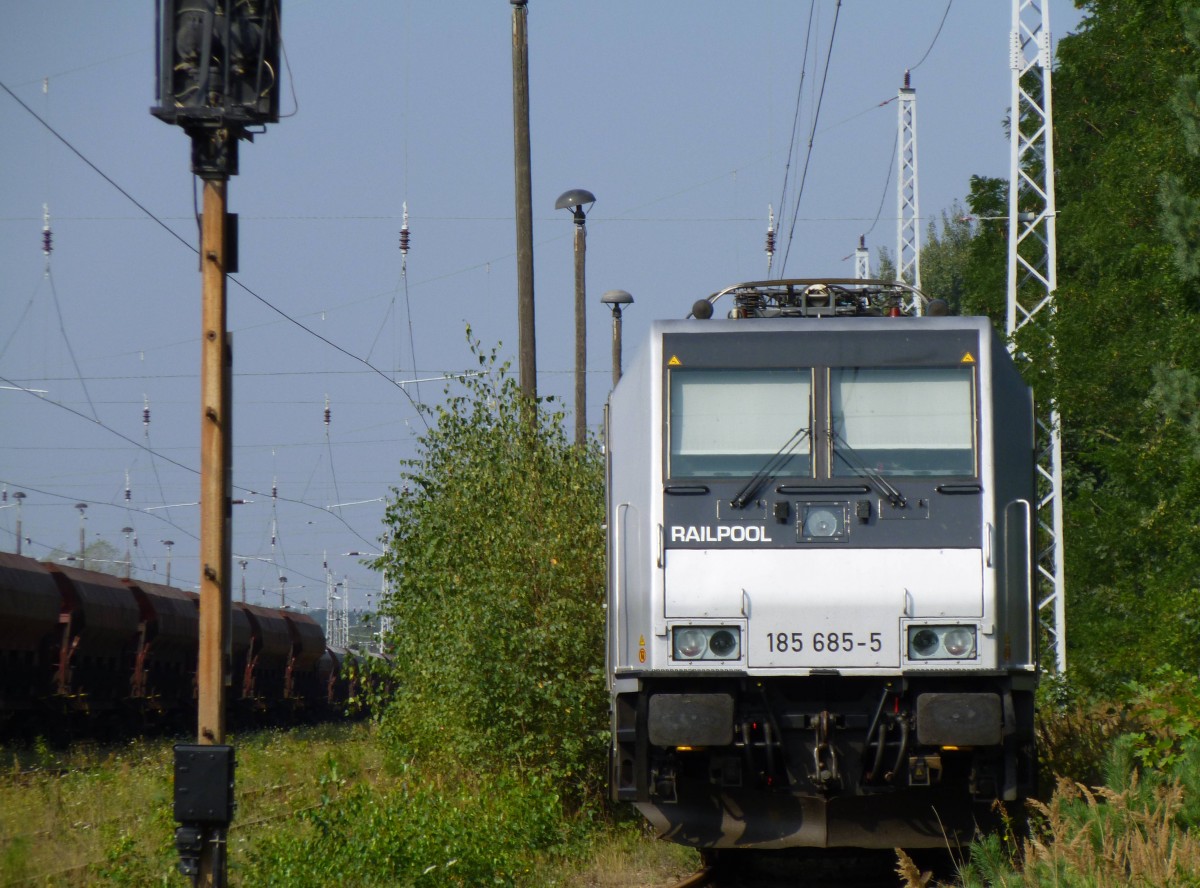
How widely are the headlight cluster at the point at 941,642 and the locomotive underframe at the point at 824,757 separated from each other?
168mm

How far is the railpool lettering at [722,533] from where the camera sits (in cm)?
897

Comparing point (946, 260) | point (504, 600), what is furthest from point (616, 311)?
point (946, 260)

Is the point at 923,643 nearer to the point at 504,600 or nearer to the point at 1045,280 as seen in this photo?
the point at 504,600

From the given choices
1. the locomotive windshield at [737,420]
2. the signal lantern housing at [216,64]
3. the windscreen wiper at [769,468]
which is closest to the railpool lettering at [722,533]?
the windscreen wiper at [769,468]

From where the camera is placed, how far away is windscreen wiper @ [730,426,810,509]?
900cm

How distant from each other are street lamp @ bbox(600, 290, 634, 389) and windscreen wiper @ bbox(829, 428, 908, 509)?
12.5 metres

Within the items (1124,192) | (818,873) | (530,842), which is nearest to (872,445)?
(818,873)

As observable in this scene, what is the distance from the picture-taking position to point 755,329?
927cm

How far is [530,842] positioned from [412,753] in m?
4.07

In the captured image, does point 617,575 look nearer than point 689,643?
No

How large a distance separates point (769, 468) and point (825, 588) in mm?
763

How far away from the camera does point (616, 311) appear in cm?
2598

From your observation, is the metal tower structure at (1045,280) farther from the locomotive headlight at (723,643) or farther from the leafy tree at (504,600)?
the locomotive headlight at (723,643)

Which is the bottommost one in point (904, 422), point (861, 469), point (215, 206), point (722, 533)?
point (722, 533)
